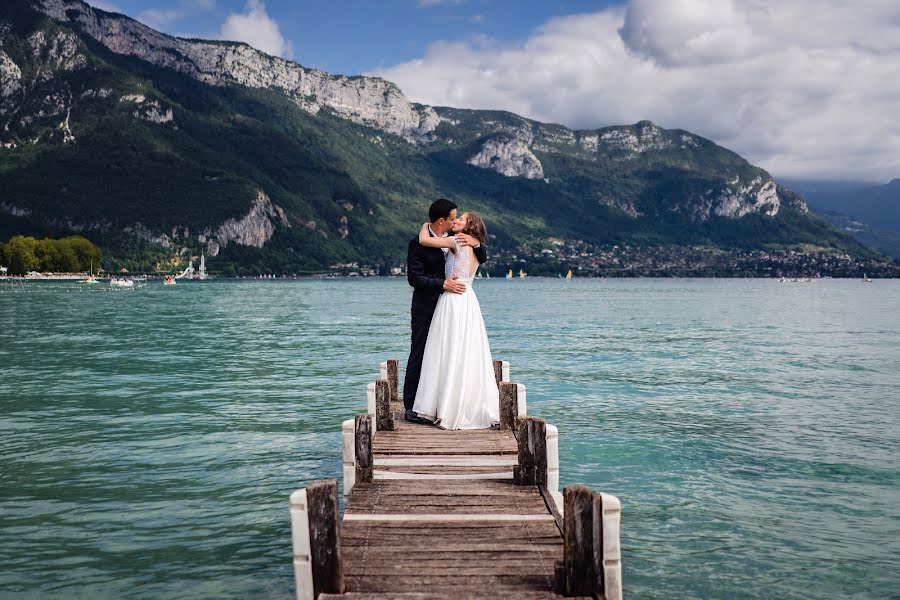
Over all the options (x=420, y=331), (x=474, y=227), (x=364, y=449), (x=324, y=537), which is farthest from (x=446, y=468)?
(x=474, y=227)

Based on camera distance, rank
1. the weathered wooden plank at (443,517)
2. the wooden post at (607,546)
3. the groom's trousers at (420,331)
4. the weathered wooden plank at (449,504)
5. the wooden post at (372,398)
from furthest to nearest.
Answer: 1. the groom's trousers at (420,331)
2. the wooden post at (372,398)
3. the weathered wooden plank at (449,504)
4. the weathered wooden plank at (443,517)
5. the wooden post at (607,546)

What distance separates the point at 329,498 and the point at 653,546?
669 cm

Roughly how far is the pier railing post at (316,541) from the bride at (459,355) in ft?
19.0

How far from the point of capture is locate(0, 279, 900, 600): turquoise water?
1002 cm

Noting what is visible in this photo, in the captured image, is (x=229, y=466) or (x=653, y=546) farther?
(x=229, y=466)

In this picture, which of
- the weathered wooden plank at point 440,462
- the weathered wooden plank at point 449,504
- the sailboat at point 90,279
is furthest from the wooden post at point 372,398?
the sailboat at point 90,279

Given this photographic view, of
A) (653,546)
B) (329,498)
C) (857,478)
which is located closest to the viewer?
(329,498)

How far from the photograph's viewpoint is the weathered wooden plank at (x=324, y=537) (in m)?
6.01

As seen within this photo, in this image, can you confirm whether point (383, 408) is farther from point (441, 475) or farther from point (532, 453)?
point (532, 453)

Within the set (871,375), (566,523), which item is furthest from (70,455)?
(871,375)

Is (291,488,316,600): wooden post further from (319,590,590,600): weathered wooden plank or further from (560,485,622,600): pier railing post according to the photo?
(560,485,622,600): pier railing post

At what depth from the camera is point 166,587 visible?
9.34m

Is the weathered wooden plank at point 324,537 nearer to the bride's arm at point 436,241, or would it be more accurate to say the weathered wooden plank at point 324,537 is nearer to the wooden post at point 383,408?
the wooden post at point 383,408

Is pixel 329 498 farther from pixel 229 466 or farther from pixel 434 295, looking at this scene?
pixel 229 466
